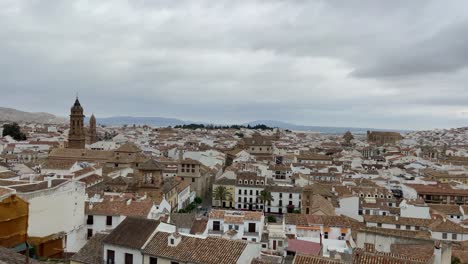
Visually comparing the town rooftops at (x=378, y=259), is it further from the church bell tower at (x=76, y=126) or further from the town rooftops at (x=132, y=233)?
the church bell tower at (x=76, y=126)

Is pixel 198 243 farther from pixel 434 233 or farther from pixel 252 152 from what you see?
pixel 252 152

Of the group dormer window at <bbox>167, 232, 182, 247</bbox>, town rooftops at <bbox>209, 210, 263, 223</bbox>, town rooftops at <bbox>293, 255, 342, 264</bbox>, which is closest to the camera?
town rooftops at <bbox>293, 255, 342, 264</bbox>

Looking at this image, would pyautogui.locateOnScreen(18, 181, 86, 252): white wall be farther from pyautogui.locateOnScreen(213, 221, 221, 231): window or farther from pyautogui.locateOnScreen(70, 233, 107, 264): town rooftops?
pyautogui.locateOnScreen(213, 221, 221, 231): window

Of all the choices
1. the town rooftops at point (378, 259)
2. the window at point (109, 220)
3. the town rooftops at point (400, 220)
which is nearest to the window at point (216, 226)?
the window at point (109, 220)

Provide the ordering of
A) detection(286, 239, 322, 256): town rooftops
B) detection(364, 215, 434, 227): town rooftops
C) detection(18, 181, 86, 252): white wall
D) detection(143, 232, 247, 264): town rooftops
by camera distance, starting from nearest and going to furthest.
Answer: detection(143, 232, 247, 264): town rooftops, detection(286, 239, 322, 256): town rooftops, detection(18, 181, 86, 252): white wall, detection(364, 215, 434, 227): town rooftops

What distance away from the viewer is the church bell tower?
83.5 meters

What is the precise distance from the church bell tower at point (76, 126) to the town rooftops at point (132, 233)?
6420 centimetres

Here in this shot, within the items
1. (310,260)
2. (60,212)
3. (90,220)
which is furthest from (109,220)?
(310,260)

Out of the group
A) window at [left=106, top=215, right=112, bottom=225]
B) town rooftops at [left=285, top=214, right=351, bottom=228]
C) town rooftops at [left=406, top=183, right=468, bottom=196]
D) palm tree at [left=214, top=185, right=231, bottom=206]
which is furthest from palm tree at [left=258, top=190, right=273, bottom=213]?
window at [left=106, top=215, right=112, bottom=225]

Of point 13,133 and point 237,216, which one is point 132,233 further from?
point 13,133

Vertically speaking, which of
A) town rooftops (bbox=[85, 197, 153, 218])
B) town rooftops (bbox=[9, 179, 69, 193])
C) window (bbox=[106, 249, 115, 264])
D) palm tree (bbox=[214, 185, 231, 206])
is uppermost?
town rooftops (bbox=[9, 179, 69, 193])

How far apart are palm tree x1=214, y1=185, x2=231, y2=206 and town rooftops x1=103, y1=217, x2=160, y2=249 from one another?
37237 mm

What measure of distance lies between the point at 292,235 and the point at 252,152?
71722 mm

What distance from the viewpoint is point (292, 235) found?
34531mm
